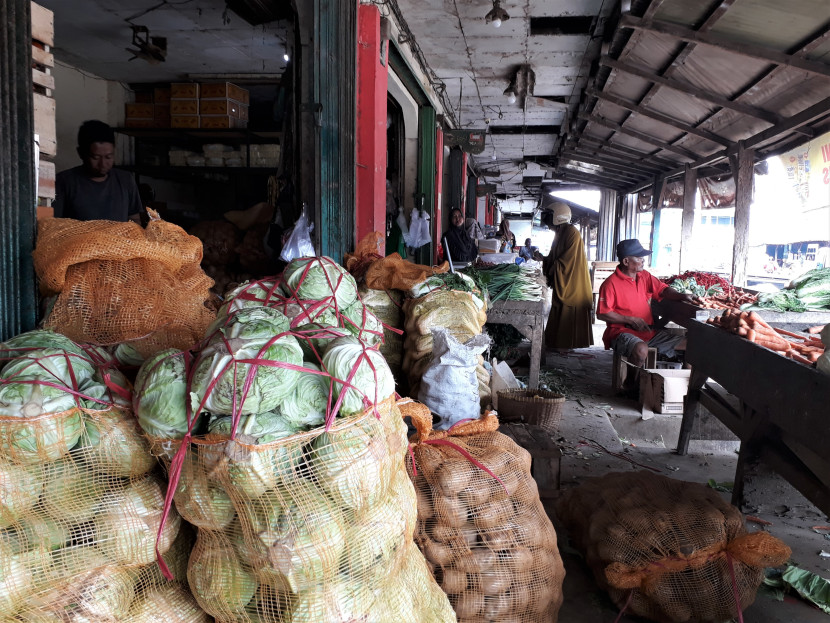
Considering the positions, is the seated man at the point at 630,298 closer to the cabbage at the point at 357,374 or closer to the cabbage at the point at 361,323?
the cabbage at the point at 361,323

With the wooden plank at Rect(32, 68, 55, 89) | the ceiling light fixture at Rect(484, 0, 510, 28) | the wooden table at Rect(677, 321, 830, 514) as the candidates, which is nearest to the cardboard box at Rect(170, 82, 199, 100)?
the ceiling light fixture at Rect(484, 0, 510, 28)

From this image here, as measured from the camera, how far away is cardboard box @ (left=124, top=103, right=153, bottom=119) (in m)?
8.30

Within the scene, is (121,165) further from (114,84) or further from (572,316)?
(572,316)

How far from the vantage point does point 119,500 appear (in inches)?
61.8

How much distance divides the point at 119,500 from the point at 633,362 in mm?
5442

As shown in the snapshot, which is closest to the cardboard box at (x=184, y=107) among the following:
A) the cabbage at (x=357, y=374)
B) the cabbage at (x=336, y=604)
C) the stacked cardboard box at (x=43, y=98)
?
the stacked cardboard box at (x=43, y=98)

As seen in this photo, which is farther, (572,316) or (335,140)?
(572,316)

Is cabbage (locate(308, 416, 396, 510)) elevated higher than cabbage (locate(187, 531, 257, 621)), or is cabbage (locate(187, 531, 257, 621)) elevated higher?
cabbage (locate(308, 416, 396, 510))

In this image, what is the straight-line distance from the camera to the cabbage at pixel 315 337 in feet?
5.98

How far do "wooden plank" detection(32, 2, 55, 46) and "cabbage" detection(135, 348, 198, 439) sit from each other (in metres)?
1.75

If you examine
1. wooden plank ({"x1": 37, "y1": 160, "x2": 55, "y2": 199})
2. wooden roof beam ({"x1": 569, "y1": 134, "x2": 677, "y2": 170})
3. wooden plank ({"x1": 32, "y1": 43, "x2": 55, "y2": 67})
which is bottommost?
wooden plank ({"x1": 37, "y1": 160, "x2": 55, "y2": 199})

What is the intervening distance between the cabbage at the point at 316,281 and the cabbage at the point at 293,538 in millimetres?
973

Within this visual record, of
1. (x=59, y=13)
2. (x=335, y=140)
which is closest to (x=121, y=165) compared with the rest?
(x=59, y=13)

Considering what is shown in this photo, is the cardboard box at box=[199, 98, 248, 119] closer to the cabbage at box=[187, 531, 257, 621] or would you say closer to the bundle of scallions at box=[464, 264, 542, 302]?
the bundle of scallions at box=[464, 264, 542, 302]
